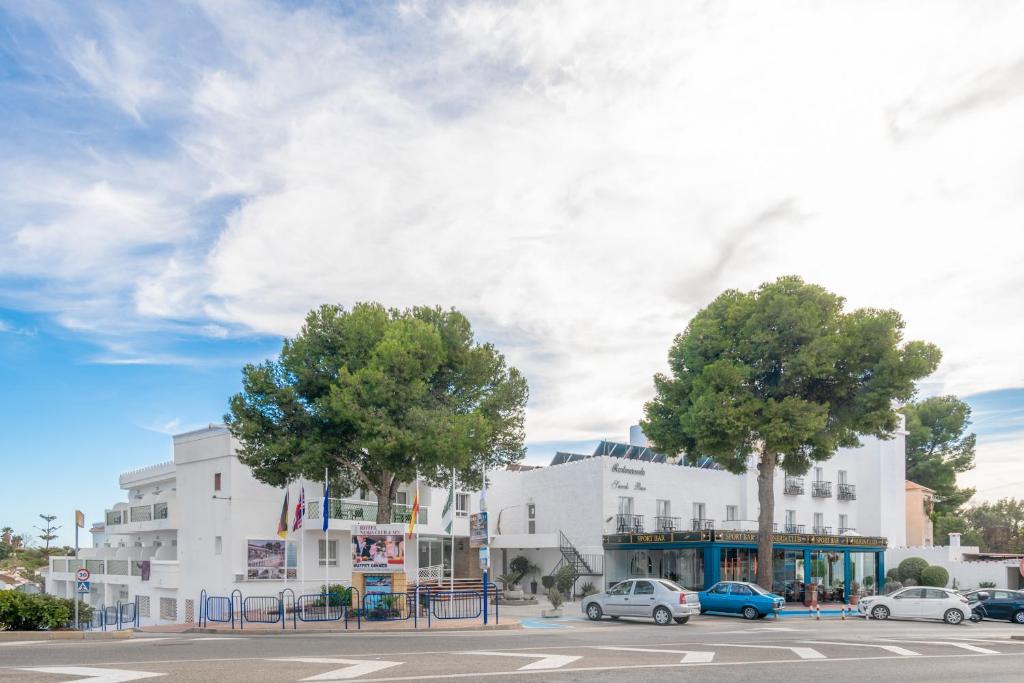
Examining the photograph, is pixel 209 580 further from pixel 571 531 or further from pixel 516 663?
pixel 516 663

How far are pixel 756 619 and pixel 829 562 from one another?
52.6ft

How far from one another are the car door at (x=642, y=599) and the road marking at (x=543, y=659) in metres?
14.1

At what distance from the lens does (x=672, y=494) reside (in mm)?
48688

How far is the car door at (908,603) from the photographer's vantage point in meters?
34.6

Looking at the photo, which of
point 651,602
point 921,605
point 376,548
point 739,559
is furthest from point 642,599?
point 739,559

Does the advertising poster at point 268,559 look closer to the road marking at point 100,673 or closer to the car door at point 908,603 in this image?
the car door at point 908,603

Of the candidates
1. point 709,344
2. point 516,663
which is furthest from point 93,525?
point 516,663

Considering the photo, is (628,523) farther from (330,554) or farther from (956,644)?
(956,644)

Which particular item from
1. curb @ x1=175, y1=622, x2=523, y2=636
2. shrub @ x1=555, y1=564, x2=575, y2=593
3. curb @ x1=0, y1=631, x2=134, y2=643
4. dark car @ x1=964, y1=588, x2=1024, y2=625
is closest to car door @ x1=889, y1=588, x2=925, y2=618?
dark car @ x1=964, y1=588, x2=1024, y2=625

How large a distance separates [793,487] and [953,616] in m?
20.0

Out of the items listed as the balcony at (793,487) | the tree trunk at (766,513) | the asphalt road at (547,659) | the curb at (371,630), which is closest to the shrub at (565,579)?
the tree trunk at (766,513)

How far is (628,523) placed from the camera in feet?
151

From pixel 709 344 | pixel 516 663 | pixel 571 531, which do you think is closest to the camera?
pixel 516 663

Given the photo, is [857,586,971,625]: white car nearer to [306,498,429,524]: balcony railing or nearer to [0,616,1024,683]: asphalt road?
[0,616,1024,683]: asphalt road
